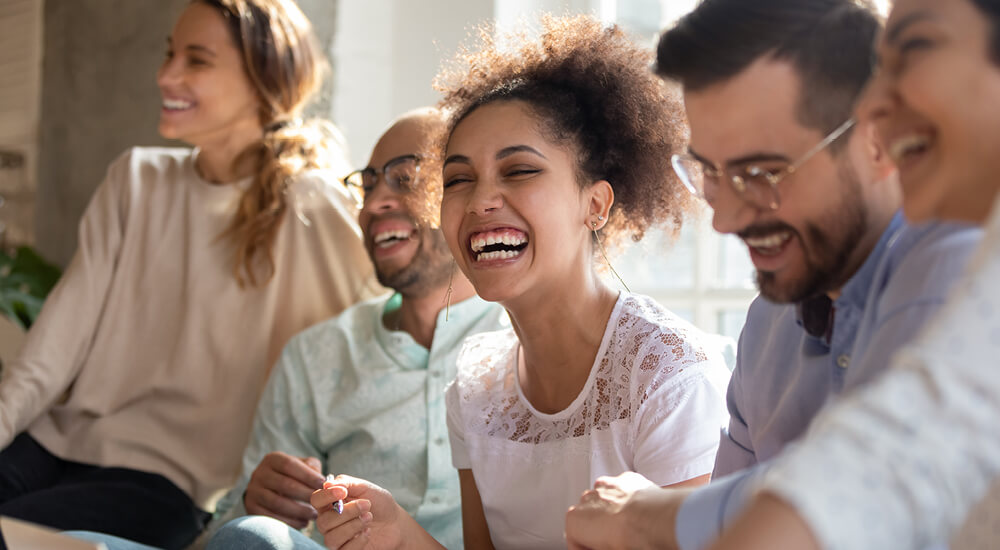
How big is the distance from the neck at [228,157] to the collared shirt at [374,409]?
59 centimetres

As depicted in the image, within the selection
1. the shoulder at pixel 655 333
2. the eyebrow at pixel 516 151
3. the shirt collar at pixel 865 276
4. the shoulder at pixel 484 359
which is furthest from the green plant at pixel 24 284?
the shirt collar at pixel 865 276

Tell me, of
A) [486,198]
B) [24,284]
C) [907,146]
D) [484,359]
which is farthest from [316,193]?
[907,146]

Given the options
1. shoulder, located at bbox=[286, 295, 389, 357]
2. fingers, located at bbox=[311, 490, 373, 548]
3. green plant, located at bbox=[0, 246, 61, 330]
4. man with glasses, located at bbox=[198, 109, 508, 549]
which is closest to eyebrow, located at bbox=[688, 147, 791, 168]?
fingers, located at bbox=[311, 490, 373, 548]

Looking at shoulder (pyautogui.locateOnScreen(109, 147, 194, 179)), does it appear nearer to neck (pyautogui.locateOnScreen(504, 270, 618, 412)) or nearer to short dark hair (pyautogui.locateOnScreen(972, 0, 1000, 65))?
neck (pyautogui.locateOnScreen(504, 270, 618, 412))

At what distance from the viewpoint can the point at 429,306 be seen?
2.06 m

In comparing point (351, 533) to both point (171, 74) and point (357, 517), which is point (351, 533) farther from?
point (171, 74)

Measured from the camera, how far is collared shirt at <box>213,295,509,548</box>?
1.90 meters

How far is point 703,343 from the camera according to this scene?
1.45 m

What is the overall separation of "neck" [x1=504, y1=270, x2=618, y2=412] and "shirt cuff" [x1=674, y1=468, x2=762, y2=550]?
64 cm

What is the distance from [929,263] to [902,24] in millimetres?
202

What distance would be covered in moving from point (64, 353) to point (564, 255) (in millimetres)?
1507

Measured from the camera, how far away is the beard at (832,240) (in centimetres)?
94

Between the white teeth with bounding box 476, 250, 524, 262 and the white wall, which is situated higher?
the white wall

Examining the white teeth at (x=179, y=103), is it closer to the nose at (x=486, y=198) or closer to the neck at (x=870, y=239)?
the nose at (x=486, y=198)
